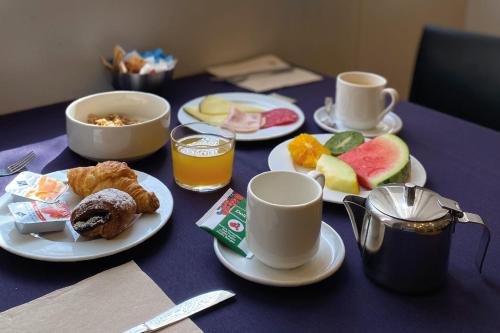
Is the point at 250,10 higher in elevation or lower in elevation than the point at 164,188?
higher

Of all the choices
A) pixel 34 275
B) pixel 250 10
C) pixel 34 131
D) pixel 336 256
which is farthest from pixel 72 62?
pixel 336 256

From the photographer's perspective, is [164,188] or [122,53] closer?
[164,188]

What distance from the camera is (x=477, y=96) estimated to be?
1.54 meters

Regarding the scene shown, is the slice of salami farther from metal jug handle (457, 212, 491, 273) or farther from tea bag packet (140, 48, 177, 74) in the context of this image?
metal jug handle (457, 212, 491, 273)

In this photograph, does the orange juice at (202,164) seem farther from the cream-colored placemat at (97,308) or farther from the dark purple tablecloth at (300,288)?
the cream-colored placemat at (97,308)

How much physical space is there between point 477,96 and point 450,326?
104 cm

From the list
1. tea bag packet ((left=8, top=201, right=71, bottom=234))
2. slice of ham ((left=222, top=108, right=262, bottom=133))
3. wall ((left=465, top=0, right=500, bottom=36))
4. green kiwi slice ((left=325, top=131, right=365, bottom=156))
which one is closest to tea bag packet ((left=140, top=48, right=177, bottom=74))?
slice of ham ((left=222, top=108, right=262, bottom=133))

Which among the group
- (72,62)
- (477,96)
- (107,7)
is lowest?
(477,96)

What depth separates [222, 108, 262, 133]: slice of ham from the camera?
1189mm

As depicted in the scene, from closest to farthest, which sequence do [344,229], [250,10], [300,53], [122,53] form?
[344,229]
[122,53]
[250,10]
[300,53]

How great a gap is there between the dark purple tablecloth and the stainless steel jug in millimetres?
26

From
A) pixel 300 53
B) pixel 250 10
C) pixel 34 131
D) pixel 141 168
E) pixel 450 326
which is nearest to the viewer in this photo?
pixel 450 326

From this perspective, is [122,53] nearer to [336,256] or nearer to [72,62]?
[72,62]

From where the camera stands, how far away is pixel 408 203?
0.71m
